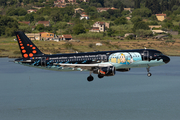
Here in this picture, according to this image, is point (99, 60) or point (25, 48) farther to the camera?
point (25, 48)

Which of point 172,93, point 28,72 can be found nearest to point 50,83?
point 28,72

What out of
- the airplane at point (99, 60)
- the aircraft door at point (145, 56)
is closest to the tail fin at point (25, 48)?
the airplane at point (99, 60)

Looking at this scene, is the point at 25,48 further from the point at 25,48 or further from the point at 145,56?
the point at 145,56

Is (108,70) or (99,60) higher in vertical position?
(99,60)

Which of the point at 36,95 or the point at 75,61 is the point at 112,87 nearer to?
the point at 75,61

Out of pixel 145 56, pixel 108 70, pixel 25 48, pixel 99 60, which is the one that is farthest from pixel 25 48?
pixel 145 56

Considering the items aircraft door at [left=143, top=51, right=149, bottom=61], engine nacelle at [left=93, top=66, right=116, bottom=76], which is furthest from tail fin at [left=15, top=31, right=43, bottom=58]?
aircraft door at [left=143, top=51, right=149, bottom=61]

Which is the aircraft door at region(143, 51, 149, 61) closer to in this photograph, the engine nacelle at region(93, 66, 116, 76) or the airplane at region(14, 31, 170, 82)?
the airplane at region(14, 31, 170, 82)

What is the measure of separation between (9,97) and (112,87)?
25.2m

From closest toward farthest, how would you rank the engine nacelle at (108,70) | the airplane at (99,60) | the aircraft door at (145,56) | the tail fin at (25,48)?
the engine nacelle at (108,70) → the airplane at (99,60) → the aircraft door at (145,56) → the tail fin at (25,48)

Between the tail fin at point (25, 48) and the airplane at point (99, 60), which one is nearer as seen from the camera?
the airplane at point (99, 60)

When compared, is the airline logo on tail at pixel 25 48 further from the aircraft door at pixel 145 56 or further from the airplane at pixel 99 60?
the aircraft door at pixel 145 56

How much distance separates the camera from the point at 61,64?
244 feet

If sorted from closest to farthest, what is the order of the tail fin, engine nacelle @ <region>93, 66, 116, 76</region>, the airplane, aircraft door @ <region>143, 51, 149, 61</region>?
engine nacelle @ <region>93, 66, 116, 76</region>
the airplane
aircraft door @ <region>143, 51, 149, 61</region>
the tail fin
